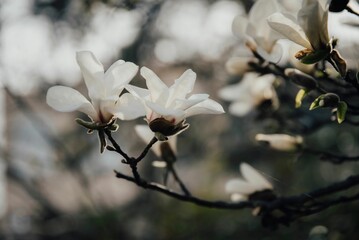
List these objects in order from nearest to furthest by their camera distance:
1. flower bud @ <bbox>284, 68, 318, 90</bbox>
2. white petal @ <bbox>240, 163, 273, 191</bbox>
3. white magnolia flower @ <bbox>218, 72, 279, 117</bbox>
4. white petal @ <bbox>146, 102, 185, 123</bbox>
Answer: white petal @ <bbox>146, 102, 185, 123</bbox> → flower bud @ <bbox>284, 68, 318, 90</bbox> → white petal @ <bbox>240, 163, 273, 191</bbox> → white magnolia flower @ <bbox>218, 72, 279, 117</bbox>

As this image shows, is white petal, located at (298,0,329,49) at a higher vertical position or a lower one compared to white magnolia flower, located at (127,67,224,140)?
higher

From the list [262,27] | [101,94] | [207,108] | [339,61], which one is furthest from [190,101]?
[262,27]

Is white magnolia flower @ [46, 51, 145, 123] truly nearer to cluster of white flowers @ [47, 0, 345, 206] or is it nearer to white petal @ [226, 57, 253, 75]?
cluster of white flowers @ [47, 0, 345, 206]

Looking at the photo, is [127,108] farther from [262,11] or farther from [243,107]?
[243,107]

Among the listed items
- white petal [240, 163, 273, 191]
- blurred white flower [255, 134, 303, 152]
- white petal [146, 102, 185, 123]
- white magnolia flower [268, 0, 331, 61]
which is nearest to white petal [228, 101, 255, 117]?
blurred white flower [255, 134, 303, 152]

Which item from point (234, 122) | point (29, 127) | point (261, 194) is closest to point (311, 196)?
point (261, 194)

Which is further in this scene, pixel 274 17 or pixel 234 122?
pixel 234 122

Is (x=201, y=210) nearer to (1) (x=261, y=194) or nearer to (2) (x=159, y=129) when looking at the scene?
(1) (x=261, y=194)
